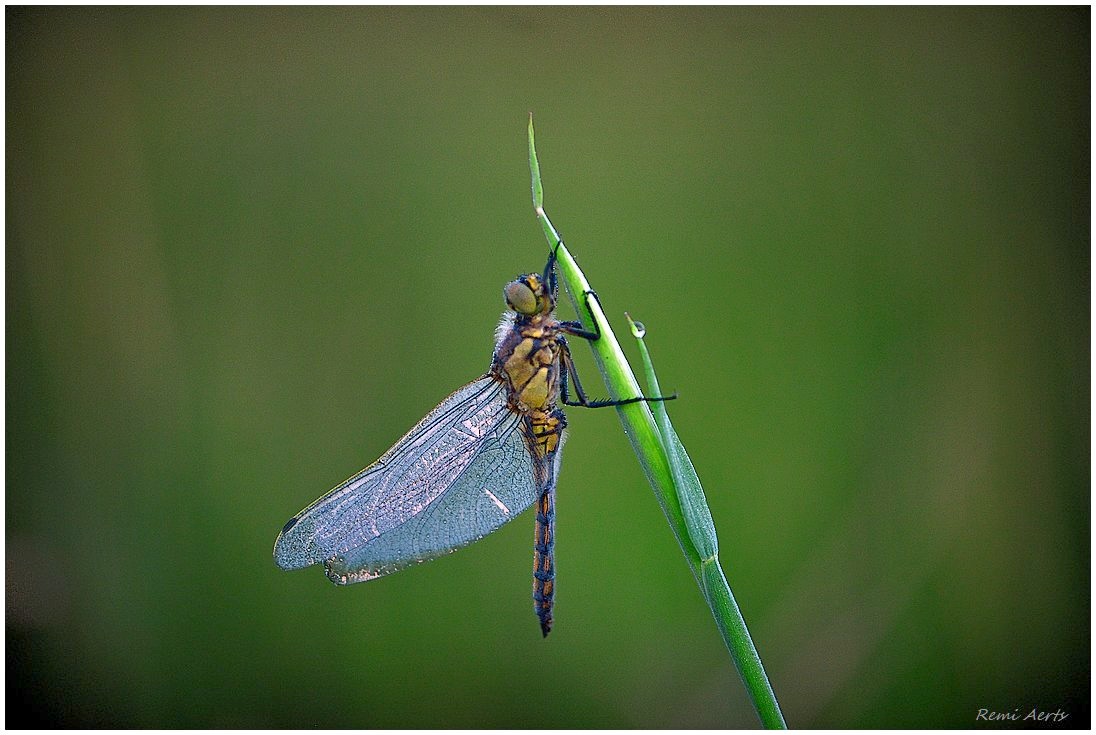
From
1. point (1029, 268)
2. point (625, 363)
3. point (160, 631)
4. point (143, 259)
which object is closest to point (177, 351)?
point (143, 259)

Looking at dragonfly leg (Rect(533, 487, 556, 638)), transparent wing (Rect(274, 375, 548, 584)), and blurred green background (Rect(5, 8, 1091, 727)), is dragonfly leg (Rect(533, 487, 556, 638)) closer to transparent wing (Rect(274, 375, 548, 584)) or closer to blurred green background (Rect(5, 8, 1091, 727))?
transparent wing (Rect(274, 375, 548, 584))

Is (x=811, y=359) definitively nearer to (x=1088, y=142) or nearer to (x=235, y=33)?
(x=1088, y=142)

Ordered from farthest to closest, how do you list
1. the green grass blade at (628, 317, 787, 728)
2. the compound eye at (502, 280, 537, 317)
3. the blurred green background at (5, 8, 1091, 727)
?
1. the blurred green background at (5, 8, 1091, 727)
2. the compound eye at (502, 280, 537, 317)
3. the green grass blade at (628, 317, 787, 728)

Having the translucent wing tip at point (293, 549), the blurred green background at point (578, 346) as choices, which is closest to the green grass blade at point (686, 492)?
the translucent wing tip at point (293, 549)

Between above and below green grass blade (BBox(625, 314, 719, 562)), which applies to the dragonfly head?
above

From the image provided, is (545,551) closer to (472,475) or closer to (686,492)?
(472,475)

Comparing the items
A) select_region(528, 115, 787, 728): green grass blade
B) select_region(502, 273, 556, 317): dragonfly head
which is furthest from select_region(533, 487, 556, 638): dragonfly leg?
select_region(528, 115, 787, 728): green grass blade
